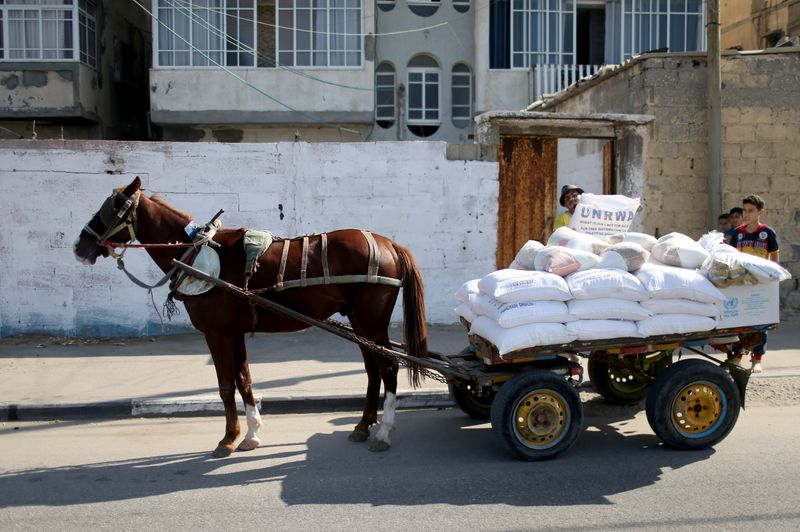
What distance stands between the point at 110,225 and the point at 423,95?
52.1ft

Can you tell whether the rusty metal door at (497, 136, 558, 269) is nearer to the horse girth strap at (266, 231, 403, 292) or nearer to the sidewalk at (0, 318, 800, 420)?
the sidewalk at (0, 318, 800, 420)

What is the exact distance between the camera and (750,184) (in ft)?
36.3

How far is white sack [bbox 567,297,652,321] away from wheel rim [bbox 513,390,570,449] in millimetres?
584

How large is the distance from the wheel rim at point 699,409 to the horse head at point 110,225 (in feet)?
13.6

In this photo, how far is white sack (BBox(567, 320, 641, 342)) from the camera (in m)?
5.13

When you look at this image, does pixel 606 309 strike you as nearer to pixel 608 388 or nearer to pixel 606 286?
pixel 606 286

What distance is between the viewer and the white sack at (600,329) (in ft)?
16.8

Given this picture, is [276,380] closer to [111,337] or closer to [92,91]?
[111,337]

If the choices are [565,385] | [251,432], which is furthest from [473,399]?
[251,432]

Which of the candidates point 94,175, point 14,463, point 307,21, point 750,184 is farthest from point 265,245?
point 307,21

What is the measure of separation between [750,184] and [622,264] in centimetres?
683

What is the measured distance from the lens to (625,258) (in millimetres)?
5391

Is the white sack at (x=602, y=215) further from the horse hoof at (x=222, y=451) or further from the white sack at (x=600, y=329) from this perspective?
the horse hoof at (x=222, y=451)

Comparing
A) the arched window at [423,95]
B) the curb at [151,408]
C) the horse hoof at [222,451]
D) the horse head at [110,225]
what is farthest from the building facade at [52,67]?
the horse hoof at [222,451]
